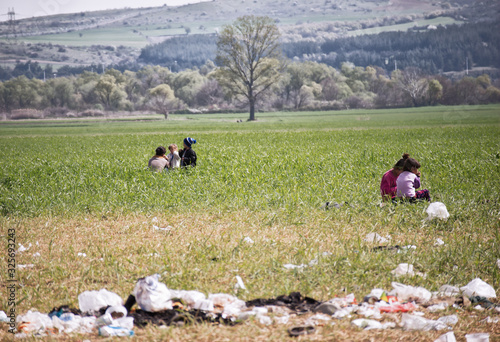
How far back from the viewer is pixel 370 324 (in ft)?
16.4

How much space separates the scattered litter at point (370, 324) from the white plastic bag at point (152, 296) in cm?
206

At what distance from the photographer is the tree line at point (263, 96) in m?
128

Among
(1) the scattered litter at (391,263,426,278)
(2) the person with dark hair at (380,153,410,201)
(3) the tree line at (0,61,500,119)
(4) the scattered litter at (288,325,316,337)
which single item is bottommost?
(1) the scattered litter at (391,263,426,278)

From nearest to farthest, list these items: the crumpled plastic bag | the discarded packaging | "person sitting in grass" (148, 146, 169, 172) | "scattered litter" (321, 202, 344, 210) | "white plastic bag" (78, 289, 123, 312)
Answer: the discarded packaging < "white plastic bag" (78, 289, 123, 312) < the crumpled plastic bag < "scattered litter" (321, 202, 344, 210) < "person sitting in grass" (148, 146, 169, 172)

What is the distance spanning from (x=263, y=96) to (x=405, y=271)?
12040 centimetres

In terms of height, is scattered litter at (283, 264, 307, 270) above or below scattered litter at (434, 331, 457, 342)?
above

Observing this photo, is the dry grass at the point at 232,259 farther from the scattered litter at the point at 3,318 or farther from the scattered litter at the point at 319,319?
the scattered litter at the point at 3,318

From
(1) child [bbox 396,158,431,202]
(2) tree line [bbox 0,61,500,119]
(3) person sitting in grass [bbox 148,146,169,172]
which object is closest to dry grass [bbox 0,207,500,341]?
(1) child [bbox 396,158,431,202]

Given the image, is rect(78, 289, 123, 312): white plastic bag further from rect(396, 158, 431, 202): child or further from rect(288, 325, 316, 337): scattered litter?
rect(396, 158, 431, 202): child

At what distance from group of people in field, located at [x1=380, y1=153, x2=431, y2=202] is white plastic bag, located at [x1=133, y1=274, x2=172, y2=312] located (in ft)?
21.2

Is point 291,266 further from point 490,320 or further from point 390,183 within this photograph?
point 390,183

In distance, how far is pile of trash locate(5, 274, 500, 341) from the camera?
5023 millimetres

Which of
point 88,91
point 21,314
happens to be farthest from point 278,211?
point 88,91

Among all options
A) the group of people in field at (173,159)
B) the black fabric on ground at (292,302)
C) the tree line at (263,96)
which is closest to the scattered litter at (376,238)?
the black fabric on ground at (292,302)
